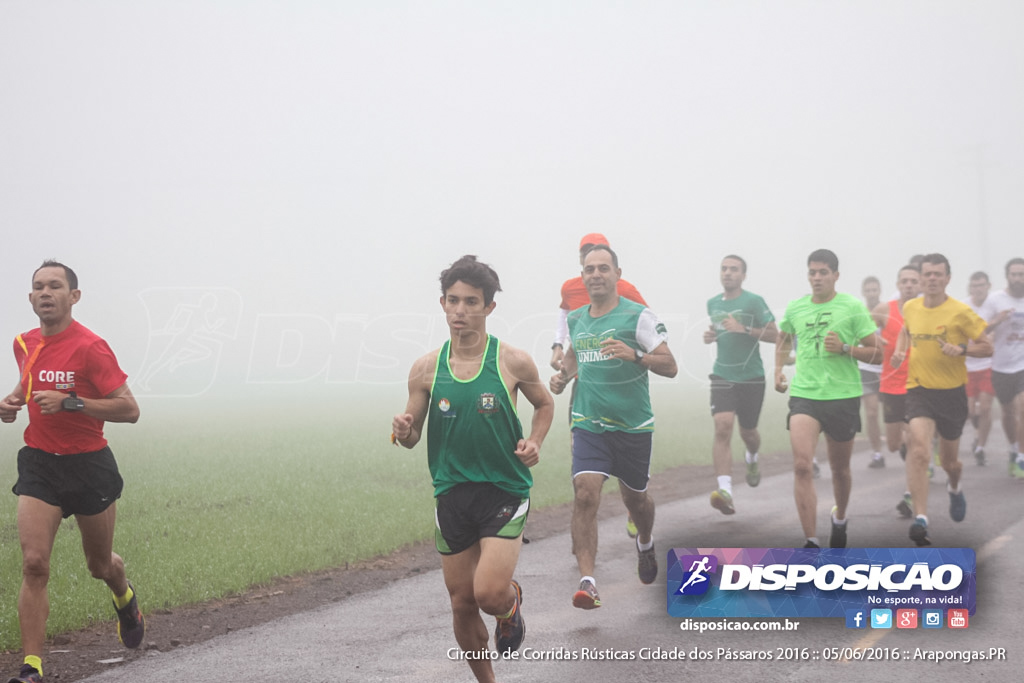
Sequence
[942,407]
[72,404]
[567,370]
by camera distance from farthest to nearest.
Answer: [942,407]
[567,370]
[72,404]

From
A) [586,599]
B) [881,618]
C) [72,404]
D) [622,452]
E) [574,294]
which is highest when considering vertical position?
[574,294]

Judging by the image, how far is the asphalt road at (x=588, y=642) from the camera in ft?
18.4

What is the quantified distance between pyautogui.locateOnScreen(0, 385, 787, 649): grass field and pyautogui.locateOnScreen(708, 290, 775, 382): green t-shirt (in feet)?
9.97

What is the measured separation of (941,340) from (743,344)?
2574 millimetres

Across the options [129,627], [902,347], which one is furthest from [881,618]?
[129,627]

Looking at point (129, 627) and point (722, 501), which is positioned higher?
point (129, 627)

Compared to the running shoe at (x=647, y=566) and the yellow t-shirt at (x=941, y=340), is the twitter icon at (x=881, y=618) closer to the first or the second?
the running shoe at (x=647, y=566)

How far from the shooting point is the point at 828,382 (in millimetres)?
8312

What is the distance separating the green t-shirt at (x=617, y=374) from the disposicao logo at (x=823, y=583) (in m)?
1.22

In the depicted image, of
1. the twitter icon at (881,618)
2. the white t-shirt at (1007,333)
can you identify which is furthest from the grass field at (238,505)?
the white t-shirt at (1007,333)

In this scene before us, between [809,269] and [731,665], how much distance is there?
4.06 metres

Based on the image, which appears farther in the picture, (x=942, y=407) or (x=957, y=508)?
→ (x=957, y=508)

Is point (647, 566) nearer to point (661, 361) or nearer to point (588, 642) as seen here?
point (588, 642)

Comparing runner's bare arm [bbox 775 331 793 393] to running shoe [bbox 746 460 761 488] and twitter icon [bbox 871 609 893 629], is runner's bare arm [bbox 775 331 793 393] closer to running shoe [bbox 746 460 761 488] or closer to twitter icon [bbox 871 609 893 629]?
twitter icon [bbox 871 609 893 629]
